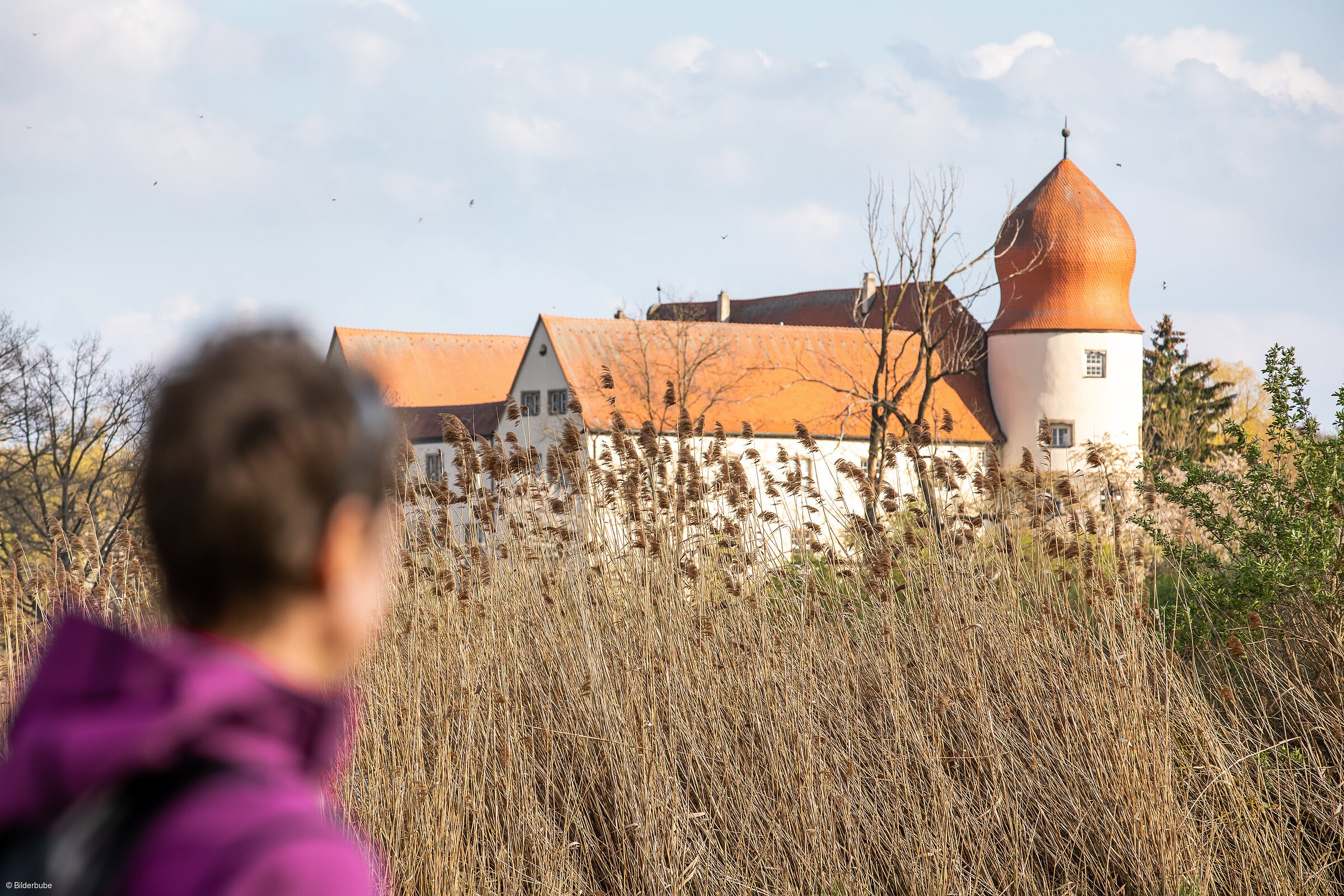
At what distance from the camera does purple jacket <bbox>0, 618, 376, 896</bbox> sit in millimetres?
946

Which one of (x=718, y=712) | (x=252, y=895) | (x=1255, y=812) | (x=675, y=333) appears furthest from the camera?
(x=675, y=333)

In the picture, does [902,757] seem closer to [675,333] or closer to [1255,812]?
[1255,812]

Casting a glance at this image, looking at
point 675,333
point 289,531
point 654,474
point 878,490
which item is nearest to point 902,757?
point 878,490

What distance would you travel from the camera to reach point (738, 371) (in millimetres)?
39438

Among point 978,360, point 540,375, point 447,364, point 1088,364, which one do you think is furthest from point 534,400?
point 1088,364

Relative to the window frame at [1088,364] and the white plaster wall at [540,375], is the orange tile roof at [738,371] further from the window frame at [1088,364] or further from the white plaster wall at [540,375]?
the window frame at [1088,364]

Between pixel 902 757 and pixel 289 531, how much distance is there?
424cm

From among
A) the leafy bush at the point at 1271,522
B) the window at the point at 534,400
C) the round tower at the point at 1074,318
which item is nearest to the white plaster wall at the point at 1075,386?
the round tower at the point at 1074,318

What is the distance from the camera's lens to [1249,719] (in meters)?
5.48

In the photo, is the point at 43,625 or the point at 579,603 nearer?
the point at 579,603

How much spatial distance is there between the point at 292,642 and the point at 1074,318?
4197 centimetres

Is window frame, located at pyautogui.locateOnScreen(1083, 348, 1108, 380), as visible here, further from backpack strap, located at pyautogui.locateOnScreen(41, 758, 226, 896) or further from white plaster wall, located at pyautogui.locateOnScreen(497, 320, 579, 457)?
backpack strap, located at pyautogui.locateOnScreen(41, 758, 226, 896)

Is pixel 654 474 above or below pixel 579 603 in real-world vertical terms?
above

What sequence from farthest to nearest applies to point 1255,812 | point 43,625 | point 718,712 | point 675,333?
1. point 675,333
2. point 43,625
3. point 718,712
4. point 1255,812
